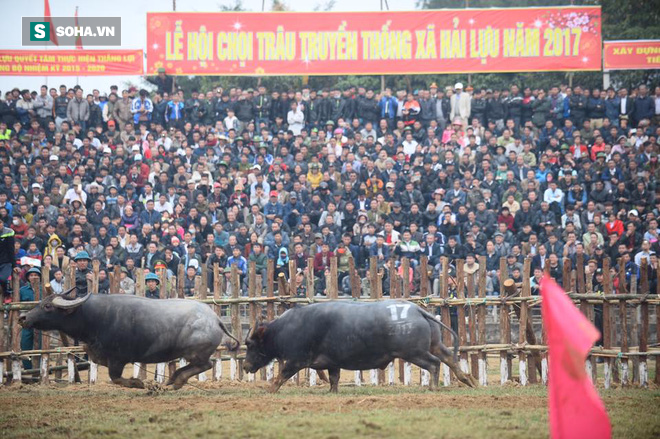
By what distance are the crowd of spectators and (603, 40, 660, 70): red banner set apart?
1.71 metres

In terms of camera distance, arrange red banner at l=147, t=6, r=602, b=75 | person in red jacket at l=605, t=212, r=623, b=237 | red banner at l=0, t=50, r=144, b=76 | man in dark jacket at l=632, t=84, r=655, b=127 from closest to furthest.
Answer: person in red jacket at l=605, t=212, r=623, b=237
man in dark jacket at l=632, t=84, r=655, b=127
red banner at l=147, t=6, r=602, b=75
red banner at l=0, t=50, r=144, b=76

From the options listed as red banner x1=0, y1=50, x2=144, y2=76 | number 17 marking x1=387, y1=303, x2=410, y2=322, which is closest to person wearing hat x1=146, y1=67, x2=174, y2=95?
red banner x1=0, y1=50, x2=144, y2=76

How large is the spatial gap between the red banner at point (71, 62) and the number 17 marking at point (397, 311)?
2063 centimetres

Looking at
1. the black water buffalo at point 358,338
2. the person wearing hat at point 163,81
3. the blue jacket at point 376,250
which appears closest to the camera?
the black water buffalo at point 358,338

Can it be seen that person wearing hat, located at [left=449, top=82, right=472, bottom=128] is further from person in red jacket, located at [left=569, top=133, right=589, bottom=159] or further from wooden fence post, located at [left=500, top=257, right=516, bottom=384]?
wooden fence post, located at [left=500, top=257, right=516, bottom=384]

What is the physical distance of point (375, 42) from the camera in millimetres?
31719

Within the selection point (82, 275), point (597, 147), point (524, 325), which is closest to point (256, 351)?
point (82, 275)

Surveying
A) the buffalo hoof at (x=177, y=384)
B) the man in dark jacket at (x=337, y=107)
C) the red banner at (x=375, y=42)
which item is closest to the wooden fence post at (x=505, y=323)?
the buffalo hoof at (x=177, y=384)

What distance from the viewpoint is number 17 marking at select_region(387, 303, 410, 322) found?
560 inches

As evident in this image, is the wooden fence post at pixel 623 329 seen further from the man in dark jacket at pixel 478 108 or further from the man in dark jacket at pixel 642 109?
the man in dark jacket at pixel 642 109

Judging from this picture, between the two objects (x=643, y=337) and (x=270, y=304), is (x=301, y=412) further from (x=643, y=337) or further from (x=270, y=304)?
(x=643, y=337)

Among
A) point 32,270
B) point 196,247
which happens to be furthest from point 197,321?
point 196,247

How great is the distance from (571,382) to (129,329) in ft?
26.2

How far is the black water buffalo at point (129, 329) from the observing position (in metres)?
14.4
